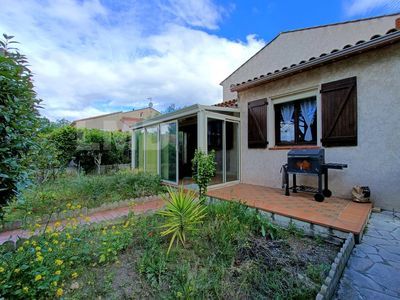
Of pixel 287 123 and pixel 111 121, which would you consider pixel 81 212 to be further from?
pixel 111 121

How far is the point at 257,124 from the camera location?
6.96m

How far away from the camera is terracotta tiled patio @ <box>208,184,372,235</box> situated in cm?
348

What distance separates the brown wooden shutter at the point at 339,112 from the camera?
16.2 feet

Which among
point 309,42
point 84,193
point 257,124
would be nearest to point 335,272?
point 257,124

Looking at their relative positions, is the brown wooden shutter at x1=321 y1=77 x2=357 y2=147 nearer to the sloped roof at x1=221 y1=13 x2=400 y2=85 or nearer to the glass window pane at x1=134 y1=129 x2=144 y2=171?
the sloped roof at x1=221 y1=13 x2=400 y2=85

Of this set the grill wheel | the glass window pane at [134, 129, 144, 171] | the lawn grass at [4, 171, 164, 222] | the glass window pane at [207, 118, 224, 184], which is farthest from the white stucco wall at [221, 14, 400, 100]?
the lawn grass at [4, 171, 164, 222]

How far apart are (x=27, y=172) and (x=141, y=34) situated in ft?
25.8

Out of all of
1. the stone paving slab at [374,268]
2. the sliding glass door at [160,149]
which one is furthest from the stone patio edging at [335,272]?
the sliding glass door at [160,149]

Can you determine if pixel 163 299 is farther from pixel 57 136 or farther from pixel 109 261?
pixel 57 136

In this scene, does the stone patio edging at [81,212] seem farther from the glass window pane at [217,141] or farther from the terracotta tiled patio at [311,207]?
the glass window pane at [217,141]

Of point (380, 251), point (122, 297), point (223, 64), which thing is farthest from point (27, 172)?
point (223, 64)

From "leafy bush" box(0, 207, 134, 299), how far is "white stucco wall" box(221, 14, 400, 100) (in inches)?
445

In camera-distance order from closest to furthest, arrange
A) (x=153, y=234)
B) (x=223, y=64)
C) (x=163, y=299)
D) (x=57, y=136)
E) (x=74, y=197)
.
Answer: (x=163, y=299) → (x=153, y=234) → (x=74, y=197) → (x=57, y=136) → (x=223, y=64)

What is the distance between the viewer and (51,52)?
7172 millimetres
